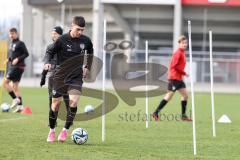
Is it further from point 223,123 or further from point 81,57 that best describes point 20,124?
point 223,123

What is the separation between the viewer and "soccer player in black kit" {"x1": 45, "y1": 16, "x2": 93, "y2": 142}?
9.38 metres

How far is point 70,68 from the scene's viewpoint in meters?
9.60

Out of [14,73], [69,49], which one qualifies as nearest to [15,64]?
[14,73]

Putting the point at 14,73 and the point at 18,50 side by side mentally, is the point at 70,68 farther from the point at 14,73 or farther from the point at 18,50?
the point at 14,73

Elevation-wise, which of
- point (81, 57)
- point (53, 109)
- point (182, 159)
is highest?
point (81, 57)

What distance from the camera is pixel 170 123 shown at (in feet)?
44.4

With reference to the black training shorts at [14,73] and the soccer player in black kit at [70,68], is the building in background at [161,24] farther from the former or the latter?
the soccer player in black kit at [70,68]

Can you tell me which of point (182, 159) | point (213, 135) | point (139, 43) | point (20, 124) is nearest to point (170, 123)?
point (213, 135)

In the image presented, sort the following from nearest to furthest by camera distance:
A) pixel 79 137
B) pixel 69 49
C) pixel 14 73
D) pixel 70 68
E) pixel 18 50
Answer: pixel 79 137 → pixel 69 49 → pixel 70 68 → pixel 18 50 → pixel 14 73

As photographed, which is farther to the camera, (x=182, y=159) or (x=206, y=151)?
(x=206, y=151)

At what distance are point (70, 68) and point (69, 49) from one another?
36 cm

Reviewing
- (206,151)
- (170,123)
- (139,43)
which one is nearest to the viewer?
(206,151)

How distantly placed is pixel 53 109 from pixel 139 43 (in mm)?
39599

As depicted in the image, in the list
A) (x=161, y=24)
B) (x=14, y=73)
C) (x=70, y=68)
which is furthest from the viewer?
(x=161, y=24)
